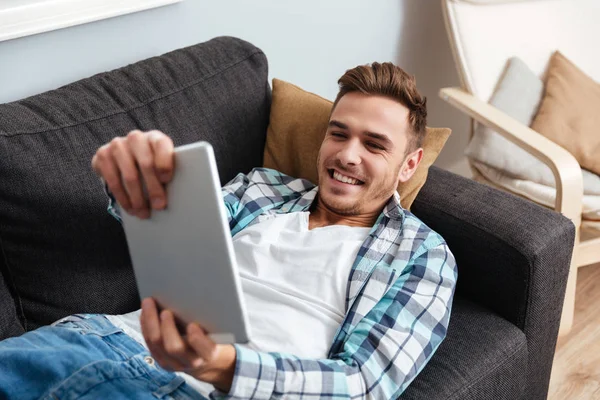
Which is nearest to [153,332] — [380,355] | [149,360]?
[149,360]

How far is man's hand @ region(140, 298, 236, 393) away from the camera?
0.89 m

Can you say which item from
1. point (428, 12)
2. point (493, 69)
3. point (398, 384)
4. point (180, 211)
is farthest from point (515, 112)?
point (180, 211)

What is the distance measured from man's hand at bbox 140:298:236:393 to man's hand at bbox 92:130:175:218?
0.45 feet

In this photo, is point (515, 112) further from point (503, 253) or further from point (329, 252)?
point (329, 252)

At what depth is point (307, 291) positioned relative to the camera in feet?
4.34

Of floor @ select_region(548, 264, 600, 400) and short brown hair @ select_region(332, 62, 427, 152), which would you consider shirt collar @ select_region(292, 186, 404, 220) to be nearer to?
short brown hair @ select_region(332, 62, 427, 152)

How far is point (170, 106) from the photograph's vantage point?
5.03 ft

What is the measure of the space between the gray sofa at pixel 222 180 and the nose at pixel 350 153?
9.7 inches

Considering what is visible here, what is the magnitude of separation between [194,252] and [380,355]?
0.45 meters

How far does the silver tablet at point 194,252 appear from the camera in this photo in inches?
32.5

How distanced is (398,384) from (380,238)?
1.04 ft

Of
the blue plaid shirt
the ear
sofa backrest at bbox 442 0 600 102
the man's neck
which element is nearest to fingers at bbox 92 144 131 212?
the blue plaid shirt

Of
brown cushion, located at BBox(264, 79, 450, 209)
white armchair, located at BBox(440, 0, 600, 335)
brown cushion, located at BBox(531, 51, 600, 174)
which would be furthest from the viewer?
brown cushion, located at BBox(531, 51, 600, 174)

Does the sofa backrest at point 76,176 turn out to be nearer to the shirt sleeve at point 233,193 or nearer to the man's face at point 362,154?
the shirt sleeve at point 233,193
